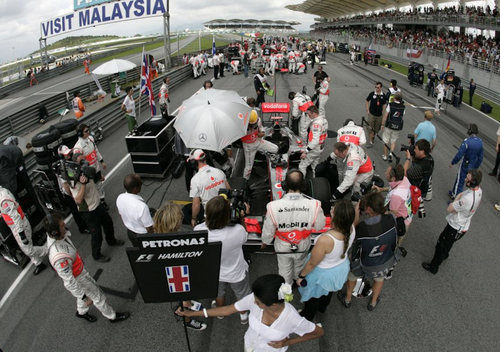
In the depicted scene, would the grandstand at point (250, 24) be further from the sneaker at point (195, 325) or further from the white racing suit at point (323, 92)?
the sneaker at point (195, 325)

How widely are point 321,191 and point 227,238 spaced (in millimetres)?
2435

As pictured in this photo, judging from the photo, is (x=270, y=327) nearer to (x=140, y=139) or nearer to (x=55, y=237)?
(x=55, y=237)

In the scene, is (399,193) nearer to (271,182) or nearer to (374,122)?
(271,182)

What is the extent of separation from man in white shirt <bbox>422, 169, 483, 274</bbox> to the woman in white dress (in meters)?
3.20

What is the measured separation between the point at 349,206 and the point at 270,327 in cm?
141

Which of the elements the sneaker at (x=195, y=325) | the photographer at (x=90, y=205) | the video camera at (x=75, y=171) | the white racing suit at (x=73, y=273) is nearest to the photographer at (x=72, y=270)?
the white racing suit at (x=73, y=273)

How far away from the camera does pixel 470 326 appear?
4.04 metres

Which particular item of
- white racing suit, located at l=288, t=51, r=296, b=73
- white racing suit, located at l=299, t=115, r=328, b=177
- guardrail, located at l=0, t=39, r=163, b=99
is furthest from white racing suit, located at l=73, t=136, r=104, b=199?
guardrail, located at l=0, t=39, r=163, b=99

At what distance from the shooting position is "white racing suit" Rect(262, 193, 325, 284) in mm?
3551

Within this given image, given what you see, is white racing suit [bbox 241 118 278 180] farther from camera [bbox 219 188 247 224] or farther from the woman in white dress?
the woman in white dress

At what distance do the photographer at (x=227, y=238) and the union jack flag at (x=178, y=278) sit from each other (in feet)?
1.99

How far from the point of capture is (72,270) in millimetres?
3639

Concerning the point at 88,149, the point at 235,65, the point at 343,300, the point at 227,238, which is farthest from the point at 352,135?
the point at 235,65

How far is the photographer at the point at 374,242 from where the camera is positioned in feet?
11.6
